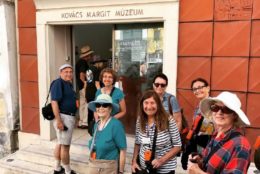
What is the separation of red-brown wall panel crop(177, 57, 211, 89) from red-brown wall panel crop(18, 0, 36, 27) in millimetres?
3092

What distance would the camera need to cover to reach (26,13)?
20.5ft

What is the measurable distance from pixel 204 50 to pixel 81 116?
121 inches

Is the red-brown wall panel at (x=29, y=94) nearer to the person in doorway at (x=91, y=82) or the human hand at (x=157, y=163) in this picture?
the person in doorway at (x=91, y=82)

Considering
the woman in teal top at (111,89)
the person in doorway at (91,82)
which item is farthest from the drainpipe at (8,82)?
the woman in teal top at (111,89)

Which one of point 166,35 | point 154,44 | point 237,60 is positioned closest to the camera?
point 237,60

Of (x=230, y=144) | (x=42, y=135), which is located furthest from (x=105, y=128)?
(x=42, y=135)

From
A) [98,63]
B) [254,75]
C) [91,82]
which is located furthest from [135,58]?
[254,75]

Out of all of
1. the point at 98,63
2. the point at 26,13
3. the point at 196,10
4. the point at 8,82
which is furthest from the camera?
the point at 8,82

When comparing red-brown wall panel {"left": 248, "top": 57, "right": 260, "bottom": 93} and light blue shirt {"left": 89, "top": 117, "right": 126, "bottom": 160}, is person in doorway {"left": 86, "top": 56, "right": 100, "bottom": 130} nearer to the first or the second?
light blue shirt {"left": 89, "top": 117, "right": 126, "bottom": 160}

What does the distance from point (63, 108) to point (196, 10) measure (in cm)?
246

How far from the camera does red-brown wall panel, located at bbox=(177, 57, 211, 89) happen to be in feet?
15.9

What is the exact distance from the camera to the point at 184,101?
5.07 meters

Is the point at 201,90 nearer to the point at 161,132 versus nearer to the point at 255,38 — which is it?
the point at 161,132

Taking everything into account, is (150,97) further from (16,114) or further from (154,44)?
(16,114)
